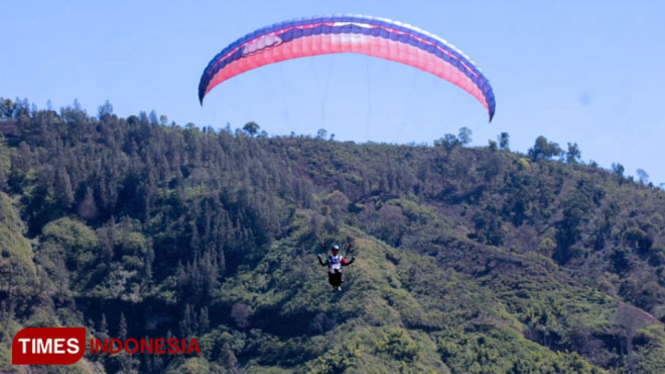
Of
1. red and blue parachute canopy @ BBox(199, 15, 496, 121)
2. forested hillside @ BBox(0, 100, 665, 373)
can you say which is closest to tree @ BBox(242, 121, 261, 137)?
forested hillside @ BBox(0, 100, 665, 373)

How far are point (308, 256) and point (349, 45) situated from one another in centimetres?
4723

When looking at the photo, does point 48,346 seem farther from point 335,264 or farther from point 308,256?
point 335,264

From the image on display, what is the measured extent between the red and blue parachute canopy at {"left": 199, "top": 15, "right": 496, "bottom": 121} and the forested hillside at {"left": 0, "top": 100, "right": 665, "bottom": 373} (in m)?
32.1

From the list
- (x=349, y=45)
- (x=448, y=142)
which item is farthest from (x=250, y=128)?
(x=349, y=45)

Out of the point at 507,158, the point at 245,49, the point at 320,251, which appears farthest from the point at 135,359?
the point at 507,158

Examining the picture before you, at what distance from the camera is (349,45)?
42.8 m

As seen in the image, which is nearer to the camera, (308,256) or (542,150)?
(308,256)

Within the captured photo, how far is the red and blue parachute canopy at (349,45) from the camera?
42562mm

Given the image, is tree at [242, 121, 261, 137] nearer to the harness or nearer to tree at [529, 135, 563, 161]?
tree at [529, 135, 563, 161]

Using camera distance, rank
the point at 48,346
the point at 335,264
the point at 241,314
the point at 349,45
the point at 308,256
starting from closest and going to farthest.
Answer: the point at 335,264 → the point at 349,45 → the point at 48,346 → the point at 241,314 → the point at 308,256

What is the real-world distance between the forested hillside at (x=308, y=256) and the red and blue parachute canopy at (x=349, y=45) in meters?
32.1

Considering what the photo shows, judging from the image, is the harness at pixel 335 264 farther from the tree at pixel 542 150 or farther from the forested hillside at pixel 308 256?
the tree at pixel 542 150

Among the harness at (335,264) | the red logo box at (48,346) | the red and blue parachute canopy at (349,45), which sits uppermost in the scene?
the red and blue parachute canopy at (349,45)

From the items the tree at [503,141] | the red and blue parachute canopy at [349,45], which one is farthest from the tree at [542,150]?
the red and blue parachute canopy at [349,45]
